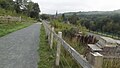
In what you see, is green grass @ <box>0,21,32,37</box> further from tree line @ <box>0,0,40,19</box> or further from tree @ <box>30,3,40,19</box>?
tree @ <box>30,3,40,19</box>

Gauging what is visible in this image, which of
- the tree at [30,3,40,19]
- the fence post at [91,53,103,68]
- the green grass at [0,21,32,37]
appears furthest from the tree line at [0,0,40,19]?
the fence post at [91,53,103,68]

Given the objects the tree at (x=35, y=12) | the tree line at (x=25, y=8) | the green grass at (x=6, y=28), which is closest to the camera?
the green grass at (x=6, y=28)

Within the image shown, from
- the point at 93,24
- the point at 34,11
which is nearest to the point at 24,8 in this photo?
the point at 34,11

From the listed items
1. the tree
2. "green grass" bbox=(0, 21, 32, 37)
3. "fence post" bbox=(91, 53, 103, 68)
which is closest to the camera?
"fence post" bbox=(91, 53, 103, 68)

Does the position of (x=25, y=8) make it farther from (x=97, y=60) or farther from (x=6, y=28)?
(x=97, y=60)

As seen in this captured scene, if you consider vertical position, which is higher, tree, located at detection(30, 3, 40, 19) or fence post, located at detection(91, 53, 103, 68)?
fence post, located at detection(91, 53, 103, 68)

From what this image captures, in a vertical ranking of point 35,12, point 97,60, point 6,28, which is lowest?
point 35,12

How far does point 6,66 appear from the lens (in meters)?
7.19

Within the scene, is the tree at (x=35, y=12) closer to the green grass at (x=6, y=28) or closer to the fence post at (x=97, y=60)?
the green grass at (x=6, y=28)

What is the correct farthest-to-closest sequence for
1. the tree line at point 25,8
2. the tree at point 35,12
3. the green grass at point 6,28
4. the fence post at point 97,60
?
the tree at point 35,12
the tree line at point 25,8
the green grass at point 6,28
the fence post at point 97,60

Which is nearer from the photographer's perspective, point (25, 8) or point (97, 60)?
point (97, 60)

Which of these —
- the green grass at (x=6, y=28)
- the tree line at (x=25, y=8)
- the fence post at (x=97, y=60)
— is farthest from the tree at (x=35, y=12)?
the fence post at (x=97, y=60)

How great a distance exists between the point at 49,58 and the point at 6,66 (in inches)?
85.4

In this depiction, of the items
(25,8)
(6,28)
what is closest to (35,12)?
(25,8)
